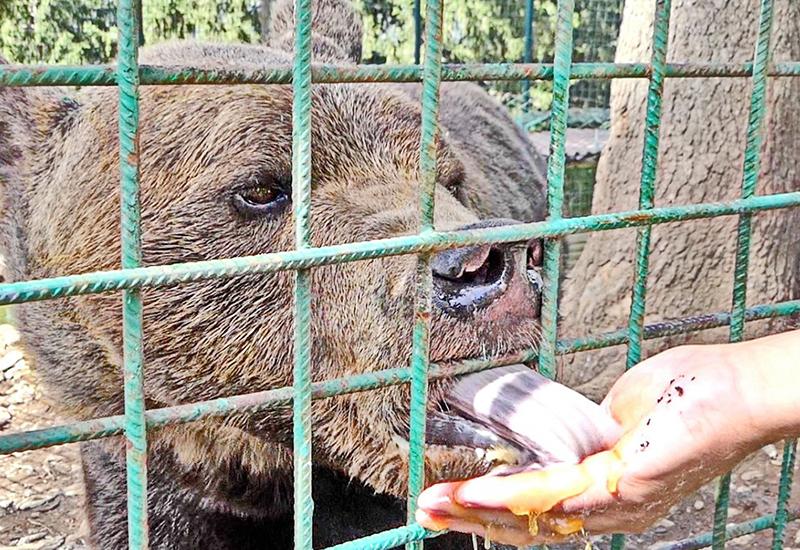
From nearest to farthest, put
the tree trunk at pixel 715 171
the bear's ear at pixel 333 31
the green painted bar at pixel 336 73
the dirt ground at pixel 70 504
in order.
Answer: the green painted bar at pixel 336 73
the bear's ear at pixel 333 31
the dirt ground at pixel 70 504
the tree trunk at pixel 715 171

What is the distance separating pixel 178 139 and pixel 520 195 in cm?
355

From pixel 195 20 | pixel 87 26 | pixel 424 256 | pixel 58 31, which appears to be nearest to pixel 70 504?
pixel 424 256

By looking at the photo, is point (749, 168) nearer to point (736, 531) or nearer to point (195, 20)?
point (736, 531)

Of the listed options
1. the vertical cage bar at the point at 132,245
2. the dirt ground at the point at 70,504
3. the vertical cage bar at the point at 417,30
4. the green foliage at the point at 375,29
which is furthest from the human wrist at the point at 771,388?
the vertical cage bar at the point at 417,30

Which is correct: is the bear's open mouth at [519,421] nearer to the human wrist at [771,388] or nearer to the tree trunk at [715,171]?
the human wrist at [771,388]

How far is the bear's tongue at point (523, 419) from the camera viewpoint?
2.12m

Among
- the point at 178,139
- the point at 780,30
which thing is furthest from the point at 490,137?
the point at 178,139

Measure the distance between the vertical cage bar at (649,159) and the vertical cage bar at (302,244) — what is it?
33.4 inches

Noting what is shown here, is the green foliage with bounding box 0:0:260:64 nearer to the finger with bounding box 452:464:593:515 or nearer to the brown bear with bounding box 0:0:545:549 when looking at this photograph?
the brown bear with bounding box 0:0:545:549

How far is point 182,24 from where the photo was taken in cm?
980

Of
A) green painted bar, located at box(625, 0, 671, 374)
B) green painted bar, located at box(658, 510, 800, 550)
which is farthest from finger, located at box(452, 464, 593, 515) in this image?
green painted bar, located at box(658, 510, 800, 550)

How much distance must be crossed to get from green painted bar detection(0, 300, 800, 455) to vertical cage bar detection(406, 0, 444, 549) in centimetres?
5

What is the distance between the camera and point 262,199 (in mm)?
3023

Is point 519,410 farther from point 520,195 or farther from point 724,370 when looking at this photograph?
point 520,195
